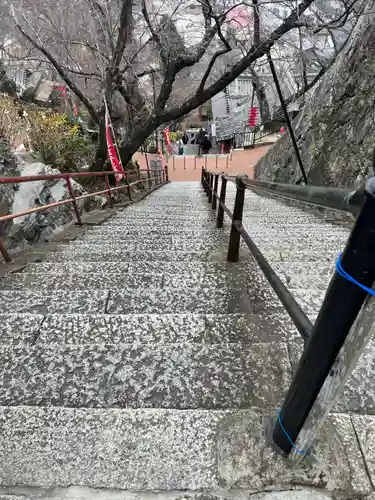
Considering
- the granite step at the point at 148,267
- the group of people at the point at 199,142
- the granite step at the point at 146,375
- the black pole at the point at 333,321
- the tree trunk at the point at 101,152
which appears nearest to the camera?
the black pole at the point at 333,321

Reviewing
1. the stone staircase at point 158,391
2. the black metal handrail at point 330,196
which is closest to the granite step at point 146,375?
the stone staircase at point 158,391

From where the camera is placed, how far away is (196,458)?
884 millimetres

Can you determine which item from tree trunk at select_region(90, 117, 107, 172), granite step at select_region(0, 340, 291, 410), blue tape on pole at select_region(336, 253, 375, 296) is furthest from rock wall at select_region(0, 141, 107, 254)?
blue tape on pole at select_region(336, 253, 375, 296)

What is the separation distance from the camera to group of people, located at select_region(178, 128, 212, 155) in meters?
23.6

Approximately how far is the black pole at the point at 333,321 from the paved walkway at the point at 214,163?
14974mm

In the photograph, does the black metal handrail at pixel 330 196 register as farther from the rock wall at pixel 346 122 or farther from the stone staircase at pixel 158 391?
→ the rock wall at pixel 346 122

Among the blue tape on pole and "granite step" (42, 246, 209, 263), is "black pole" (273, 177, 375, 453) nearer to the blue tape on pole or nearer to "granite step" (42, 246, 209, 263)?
the blue tape on pole

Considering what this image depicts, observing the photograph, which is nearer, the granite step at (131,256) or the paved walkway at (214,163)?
the granite step at (131,256)

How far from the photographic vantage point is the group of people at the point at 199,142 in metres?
23.6

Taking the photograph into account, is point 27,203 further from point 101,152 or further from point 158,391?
point 158,391

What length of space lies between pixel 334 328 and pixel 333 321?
20mm

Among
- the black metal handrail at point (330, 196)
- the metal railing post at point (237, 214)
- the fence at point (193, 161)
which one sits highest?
the black metal handrail at point (330, 196)

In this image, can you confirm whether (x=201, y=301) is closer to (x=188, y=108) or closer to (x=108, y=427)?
(x=108, y=427)

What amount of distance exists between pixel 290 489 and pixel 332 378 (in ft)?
1.29
